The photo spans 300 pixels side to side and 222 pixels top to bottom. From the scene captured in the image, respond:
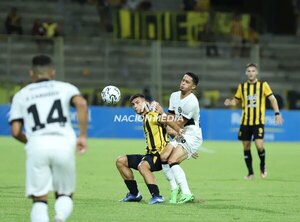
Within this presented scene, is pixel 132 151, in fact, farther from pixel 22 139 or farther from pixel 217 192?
pixel 22 139

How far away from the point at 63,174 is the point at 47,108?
665 mm

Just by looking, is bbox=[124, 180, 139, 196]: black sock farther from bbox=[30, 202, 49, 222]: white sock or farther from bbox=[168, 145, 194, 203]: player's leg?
bbox=[30, 202, 49, 222]: white sock

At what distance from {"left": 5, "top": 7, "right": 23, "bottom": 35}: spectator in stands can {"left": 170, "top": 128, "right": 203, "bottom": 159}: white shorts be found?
20.9 metres

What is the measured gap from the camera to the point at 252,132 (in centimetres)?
1948

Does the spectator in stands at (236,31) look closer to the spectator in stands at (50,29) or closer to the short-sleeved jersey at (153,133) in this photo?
the spectator in stands at (50,29)

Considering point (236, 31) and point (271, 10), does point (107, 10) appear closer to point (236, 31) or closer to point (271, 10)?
point (236, 31)

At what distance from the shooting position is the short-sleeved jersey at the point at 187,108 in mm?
14258

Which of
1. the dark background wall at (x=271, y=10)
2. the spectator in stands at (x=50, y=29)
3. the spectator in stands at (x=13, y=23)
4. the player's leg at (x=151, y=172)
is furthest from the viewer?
the dark background wall at (x=271, y=10)

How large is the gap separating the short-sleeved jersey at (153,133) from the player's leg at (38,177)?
440cm

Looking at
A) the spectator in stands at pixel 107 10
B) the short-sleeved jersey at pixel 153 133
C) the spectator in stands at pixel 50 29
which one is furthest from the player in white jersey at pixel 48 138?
the spectator in stands at pixel 107 10

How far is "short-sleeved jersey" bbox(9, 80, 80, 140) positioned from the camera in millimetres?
9617

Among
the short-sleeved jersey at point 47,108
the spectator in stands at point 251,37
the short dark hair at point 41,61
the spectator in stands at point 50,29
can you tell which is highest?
the spectator in stands at point 50,29

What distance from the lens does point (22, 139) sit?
1009 cm

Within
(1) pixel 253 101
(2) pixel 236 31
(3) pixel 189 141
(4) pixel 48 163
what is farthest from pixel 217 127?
(4) pixel 48 163
